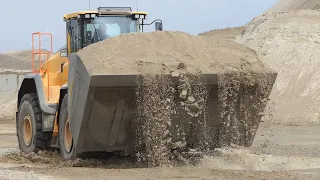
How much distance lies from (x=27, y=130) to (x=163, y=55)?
4.21 meters

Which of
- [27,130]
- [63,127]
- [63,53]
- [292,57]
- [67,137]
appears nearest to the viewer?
[67,137]

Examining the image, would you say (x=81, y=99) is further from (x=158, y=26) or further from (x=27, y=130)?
(x=27, y=130)

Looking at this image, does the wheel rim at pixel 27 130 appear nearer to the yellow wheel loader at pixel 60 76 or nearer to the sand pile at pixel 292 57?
the yellow wheel loader at pixel 60 76

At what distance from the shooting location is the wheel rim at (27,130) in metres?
11.6

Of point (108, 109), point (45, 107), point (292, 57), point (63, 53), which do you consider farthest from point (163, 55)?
point (292, 57)

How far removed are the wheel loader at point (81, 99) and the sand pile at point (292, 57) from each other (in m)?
8.63

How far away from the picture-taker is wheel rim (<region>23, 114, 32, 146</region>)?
38.1ft

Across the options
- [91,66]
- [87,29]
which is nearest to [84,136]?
[91,66]

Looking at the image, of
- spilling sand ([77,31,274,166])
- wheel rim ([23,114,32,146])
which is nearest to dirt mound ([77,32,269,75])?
spilling sand ([77,31,274,166])

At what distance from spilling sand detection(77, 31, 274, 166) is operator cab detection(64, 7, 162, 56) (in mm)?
1764

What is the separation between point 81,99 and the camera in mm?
8703

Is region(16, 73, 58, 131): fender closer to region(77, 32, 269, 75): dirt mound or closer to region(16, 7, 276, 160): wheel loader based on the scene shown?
region(16, 7, 276, 160): wheel loader

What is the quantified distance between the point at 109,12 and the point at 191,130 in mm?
2958

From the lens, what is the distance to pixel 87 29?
1084 cm
